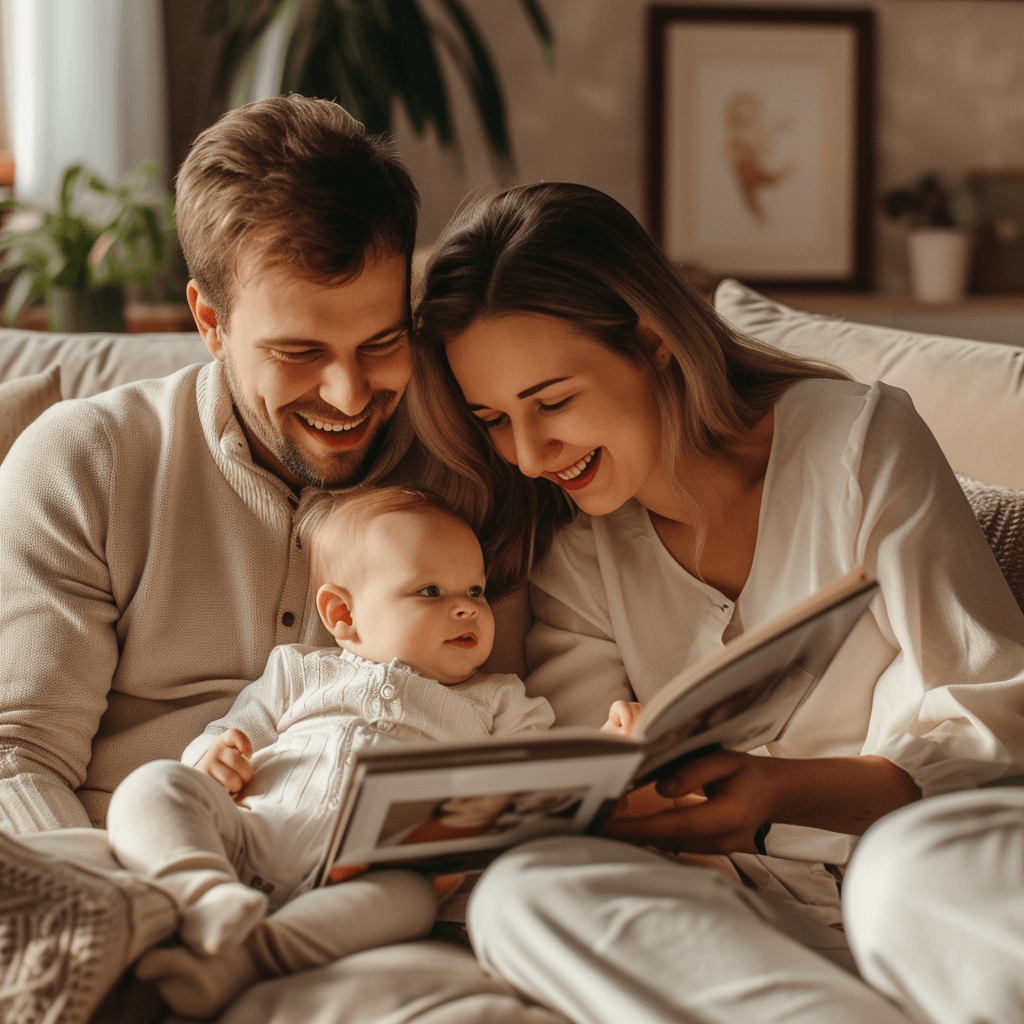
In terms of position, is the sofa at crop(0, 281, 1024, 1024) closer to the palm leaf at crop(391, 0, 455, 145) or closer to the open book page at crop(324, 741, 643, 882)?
the open book page at crop(324, 741, 643, 882)

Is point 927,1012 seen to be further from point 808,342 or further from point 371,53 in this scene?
point 371,53

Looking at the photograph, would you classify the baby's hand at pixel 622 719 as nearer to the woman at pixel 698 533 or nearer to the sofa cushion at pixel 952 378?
the woman at pixel 698 533

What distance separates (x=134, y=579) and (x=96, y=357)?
601mm

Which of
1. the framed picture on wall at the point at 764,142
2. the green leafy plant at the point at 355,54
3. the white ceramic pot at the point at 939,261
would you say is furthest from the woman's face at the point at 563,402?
the white ceramic pot at the point at 939,261

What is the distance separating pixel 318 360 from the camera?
1.51 metres

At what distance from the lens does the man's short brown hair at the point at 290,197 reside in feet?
4.73

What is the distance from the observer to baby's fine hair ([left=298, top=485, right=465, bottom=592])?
4.97ft

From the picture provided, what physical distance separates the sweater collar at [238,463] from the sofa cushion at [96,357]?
0.33 metres

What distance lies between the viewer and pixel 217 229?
150 centimetres

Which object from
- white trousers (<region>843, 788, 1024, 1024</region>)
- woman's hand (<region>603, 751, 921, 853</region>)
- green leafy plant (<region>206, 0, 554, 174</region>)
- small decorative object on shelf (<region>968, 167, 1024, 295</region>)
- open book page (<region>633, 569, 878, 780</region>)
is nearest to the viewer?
white trousers (<region>843, 788, 1024, 1024</region>)

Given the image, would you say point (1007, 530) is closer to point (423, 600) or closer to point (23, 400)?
point (423, 600)

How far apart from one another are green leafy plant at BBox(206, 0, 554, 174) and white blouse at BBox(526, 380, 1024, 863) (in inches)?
76.5

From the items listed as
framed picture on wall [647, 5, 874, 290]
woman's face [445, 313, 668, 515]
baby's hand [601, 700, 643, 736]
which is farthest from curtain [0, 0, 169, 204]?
baby's hand [601, 700, 643, 736]

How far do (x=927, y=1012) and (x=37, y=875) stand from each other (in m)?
0.71
